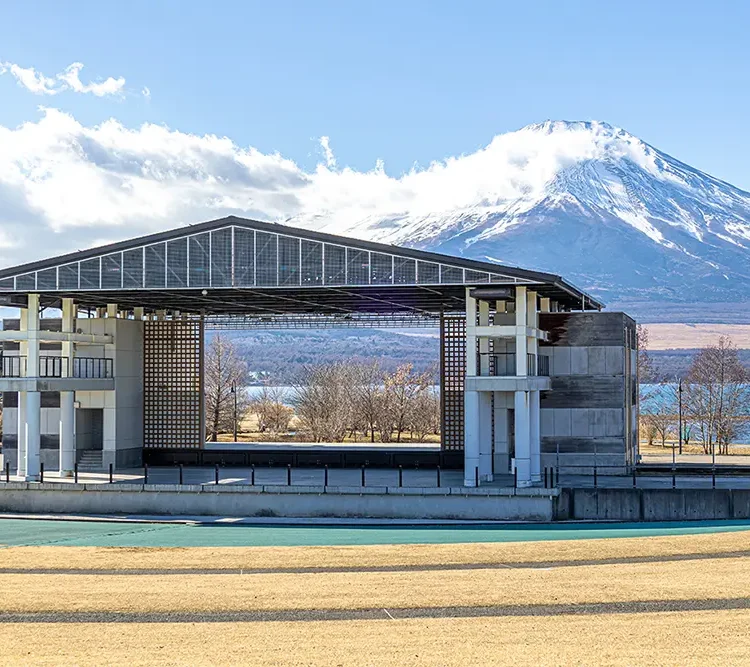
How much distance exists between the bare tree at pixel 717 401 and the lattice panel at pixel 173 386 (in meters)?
26.1

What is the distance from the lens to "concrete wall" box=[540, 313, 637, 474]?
3816cm

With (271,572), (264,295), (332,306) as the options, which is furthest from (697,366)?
(271,572)

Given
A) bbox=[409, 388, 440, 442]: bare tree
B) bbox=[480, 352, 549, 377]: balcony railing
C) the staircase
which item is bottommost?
the staircase

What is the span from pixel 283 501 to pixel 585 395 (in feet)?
36.8

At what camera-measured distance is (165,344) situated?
45219 millimetres

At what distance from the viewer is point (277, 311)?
48.2 metres

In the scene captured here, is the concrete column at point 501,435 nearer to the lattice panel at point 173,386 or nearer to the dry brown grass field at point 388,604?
the lattice panel at point 173,386

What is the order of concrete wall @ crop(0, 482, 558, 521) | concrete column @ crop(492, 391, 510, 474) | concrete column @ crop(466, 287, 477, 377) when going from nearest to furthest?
concrete wall @ crop(0, 482, 558, 521) < concrete column @ crop(466, 287, 477, 377) < concrete column @ crop(492, 391, 510, 474)

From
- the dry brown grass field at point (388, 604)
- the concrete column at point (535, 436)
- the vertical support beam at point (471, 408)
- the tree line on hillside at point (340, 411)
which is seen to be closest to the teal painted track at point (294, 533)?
the dry brown grass field at point (388, 604)

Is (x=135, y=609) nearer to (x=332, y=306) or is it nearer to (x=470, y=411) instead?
(x=470, y=411)

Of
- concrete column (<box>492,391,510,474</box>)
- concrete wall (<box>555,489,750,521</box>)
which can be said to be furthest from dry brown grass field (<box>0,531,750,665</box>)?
concrete column (<box>492,391,510,474</box>)

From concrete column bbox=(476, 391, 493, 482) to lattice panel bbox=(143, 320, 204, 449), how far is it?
13.3m

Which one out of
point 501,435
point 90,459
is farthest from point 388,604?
point 90,459

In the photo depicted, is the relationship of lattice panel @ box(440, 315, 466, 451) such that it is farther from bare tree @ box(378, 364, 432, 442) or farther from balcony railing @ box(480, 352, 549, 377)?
bare tree @ box(378, 364, 432, 442)
